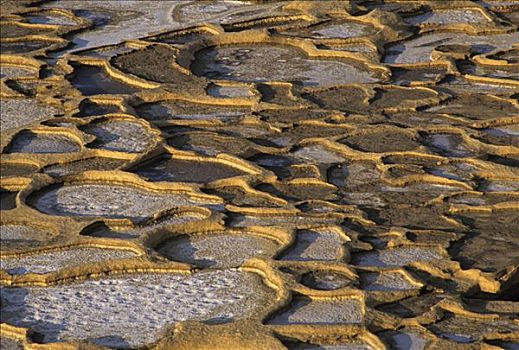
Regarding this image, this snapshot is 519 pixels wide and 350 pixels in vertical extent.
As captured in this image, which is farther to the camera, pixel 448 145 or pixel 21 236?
pixel 448 145

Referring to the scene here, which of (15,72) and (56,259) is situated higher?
(56,259)

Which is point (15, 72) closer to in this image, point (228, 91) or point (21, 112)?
point (21, 112)

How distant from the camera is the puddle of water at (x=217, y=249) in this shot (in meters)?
4.77

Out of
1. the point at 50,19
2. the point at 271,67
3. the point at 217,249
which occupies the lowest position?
the point at 50,19

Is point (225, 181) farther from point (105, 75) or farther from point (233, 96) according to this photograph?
point (105, 75)

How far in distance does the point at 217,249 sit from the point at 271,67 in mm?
2818

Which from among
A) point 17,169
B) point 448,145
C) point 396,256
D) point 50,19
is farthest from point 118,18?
point 396,256

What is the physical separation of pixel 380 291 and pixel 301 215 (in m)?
0.84

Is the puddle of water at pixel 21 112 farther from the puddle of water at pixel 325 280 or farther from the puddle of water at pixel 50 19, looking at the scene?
the puddle of water at pixel 325 280

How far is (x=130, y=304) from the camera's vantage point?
4.43 metres

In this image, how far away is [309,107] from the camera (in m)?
6.69

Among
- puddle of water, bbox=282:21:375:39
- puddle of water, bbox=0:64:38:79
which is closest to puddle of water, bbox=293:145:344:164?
puddle of water, bbox=0:64:38:79

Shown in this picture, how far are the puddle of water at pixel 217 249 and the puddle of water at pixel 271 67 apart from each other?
2.35 metres

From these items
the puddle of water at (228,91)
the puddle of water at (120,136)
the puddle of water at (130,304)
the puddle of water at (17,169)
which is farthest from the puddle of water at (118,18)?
the puddle of water at (130,304)
